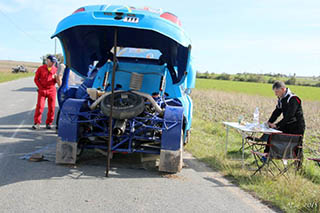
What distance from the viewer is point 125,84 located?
296 inches

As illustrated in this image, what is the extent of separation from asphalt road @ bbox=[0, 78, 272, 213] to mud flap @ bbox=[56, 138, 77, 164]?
14cm

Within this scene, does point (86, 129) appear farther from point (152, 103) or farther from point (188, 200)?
point (188, 200)

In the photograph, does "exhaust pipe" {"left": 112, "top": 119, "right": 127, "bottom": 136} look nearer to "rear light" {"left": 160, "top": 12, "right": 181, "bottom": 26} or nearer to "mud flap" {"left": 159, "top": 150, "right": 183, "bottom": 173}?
"mud flap" {"left": 159, "top": 150, "right": 183, "bottom": 173}

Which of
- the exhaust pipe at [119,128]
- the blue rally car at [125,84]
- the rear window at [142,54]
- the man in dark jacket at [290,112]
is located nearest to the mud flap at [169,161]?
the blue rally car at [125,84]

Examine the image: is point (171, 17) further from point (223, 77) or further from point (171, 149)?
point (223, 77)

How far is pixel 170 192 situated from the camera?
Result: 5.03m

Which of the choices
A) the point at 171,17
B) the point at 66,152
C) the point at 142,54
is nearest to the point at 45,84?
the point at 142,54

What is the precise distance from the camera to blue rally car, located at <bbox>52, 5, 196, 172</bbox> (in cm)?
567

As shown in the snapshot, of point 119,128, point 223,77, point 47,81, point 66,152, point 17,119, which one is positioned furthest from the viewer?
point 223,77

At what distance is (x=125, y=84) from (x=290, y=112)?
11.7ft

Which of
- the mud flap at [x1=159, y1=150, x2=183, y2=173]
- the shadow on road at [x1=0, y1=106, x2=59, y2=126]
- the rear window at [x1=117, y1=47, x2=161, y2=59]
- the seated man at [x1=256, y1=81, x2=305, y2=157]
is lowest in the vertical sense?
the shadow on road at [x1=0, y1=106, x2=59, y2=126]

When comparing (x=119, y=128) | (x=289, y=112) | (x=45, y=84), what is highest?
(x=45, y=84)

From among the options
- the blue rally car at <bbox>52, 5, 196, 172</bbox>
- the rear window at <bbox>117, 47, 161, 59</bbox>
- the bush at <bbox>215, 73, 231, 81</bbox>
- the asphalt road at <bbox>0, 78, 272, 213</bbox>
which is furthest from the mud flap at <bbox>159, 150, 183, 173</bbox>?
the bush at <bbox>215, 73, 231, 81</bbox>

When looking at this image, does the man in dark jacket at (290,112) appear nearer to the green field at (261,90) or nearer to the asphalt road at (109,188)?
the asphalt road at (109,188)
